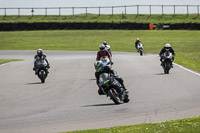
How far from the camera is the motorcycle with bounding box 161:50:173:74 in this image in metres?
23.9

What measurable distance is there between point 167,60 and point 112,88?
10.6m

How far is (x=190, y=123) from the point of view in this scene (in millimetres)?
9867

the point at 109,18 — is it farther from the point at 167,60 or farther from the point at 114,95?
the point at 114,95

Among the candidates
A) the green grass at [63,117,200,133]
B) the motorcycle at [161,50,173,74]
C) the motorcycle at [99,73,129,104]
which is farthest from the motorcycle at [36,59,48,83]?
the green grass at [63,117,200,133]

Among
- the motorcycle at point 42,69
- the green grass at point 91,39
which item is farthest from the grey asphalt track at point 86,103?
the green grass at point 91,39

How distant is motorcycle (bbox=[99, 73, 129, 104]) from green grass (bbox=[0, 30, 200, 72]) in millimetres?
42127

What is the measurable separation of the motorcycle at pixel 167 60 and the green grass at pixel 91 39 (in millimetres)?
31841

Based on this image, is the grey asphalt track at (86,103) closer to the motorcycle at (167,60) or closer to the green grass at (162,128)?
the green grass at (162,128)

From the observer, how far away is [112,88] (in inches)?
543

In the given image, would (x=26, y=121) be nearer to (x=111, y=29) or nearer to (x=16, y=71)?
(x=16, y=71)

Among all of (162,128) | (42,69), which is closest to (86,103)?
(162,128)

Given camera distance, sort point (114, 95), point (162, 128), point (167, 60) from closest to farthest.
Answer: point (162, 128) < point (114, 95) < point (167, 60)

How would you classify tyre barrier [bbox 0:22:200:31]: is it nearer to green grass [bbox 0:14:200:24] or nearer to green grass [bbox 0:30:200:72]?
green grass [bbox 0:30:200:72]

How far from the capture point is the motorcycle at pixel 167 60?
78.3 feet
